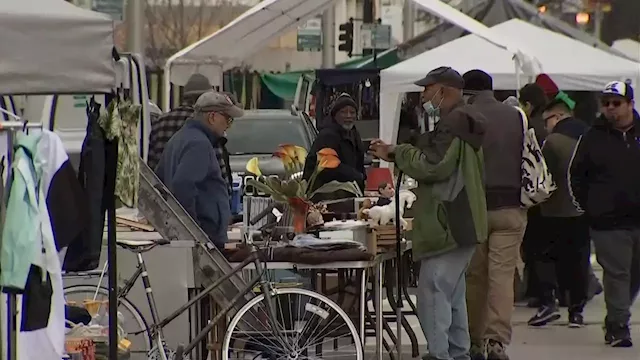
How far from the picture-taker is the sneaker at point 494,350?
8.86 meters

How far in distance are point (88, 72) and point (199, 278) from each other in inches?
97.4

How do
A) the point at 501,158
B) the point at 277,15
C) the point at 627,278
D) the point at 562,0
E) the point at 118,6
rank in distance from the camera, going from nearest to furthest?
the point at 501,158 → the point at 627,278 → the point at 277,15 → the point at 118,6 → the point at 562,0

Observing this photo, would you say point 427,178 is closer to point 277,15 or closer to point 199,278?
point 199,278

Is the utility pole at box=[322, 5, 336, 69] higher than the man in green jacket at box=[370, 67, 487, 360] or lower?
higher

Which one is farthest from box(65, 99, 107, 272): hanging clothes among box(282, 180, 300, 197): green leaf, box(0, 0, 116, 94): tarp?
box(282, 180, 300, 197): green leaf

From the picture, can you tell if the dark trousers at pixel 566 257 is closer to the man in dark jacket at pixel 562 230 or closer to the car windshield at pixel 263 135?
A: the man in dark jacket at pixel 562 230

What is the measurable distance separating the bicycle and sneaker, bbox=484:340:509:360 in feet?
4.71

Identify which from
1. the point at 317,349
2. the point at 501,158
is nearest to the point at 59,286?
the point at 317,349

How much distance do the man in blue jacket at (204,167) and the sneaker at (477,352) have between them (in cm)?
208

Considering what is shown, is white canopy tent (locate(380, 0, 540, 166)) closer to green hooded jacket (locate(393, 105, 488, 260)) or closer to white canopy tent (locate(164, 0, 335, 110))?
white canopy tent (locate(164, 0, 335, 110))

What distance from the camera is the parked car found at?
15.6m

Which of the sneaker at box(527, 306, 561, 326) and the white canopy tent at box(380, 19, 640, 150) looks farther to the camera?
the white canopy tent at box(380, 19, 640, 150)

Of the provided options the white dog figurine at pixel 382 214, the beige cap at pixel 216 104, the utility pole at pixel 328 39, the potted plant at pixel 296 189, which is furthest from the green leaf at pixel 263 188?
the utility pole at pixel 328 39

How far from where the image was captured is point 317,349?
8062 mm
